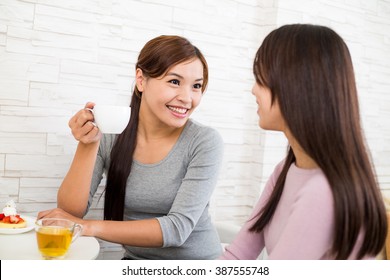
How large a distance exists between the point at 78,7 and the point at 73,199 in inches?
28.3

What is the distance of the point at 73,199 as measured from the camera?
1.35 metres

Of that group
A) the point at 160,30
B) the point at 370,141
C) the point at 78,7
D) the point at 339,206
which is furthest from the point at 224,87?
the point at 339,206

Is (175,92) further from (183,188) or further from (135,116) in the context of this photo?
(183,188)

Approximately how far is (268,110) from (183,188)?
20.8 inches

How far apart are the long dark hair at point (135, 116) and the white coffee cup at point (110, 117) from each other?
246 mm

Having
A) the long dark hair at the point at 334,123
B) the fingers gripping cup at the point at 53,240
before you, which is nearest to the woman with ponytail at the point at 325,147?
the long dark hair at the point at 334,123

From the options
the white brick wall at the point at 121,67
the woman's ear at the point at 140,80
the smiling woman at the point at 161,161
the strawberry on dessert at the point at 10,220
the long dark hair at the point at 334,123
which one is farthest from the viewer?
the white brick wall at the point at 121,67

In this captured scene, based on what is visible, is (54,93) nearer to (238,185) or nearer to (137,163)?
(137,163)

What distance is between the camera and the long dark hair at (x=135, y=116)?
54.4 inches

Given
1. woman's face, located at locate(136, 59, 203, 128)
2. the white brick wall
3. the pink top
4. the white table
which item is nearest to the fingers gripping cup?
the white table

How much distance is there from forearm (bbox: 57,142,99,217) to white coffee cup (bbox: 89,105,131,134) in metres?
0.14

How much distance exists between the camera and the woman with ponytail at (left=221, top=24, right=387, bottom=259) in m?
0.73

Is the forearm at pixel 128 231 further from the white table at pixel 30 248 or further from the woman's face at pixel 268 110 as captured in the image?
the woman's face at pixel 268 110

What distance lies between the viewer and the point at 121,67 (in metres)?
1.77
